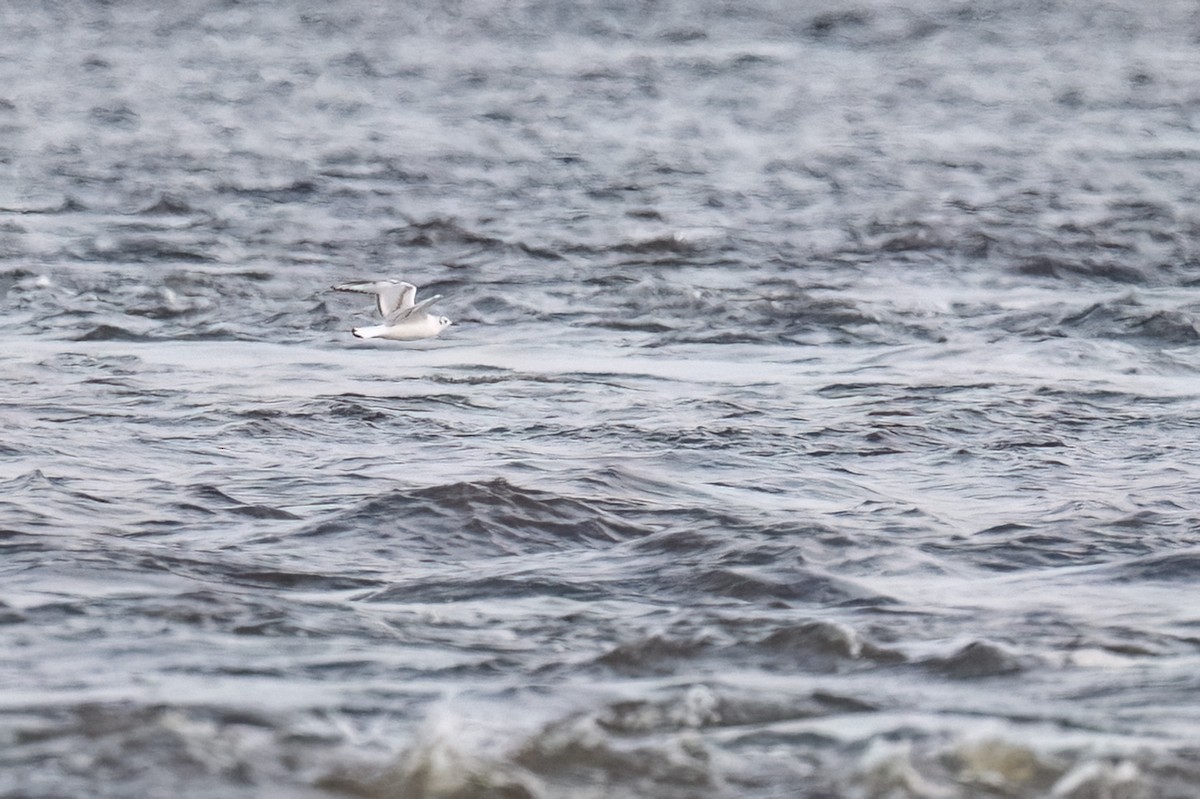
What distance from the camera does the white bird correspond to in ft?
28.9

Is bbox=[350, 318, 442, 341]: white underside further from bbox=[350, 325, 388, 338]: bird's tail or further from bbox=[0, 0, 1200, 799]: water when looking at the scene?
bbox=[0, 0, 1200, 799]: water

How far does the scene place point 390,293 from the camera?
8992mm

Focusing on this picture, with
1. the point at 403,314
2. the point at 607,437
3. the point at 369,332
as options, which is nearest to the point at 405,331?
the point at 403,314

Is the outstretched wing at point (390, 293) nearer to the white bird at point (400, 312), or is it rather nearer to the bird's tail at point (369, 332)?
the white bird at point (400, 312)

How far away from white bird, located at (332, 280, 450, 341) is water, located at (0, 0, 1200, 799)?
19cm

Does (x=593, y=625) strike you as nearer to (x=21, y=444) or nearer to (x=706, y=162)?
(x=21, y=444)

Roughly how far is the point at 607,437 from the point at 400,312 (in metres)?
1.81

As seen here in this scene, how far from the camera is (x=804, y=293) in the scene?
10633 mm

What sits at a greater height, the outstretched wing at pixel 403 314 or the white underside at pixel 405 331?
the outstretched wing at pixel 403 314

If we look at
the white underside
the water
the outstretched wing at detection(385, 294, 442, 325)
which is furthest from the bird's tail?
the water

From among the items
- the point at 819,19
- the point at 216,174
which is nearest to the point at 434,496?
the point at 216,174

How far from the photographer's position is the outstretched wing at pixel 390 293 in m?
8.96

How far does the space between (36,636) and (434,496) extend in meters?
1.77

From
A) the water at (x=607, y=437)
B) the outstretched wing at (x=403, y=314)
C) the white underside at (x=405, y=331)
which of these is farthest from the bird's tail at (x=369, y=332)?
the water at (x=607, y=437)
